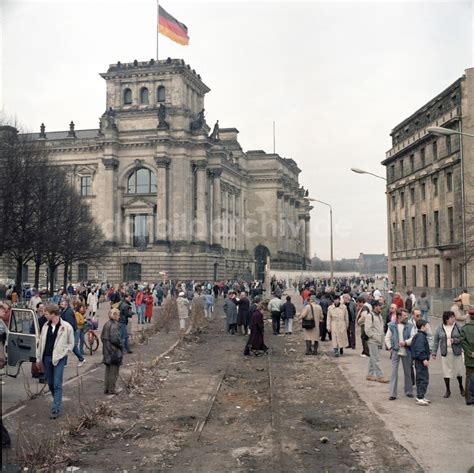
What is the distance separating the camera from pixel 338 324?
60.1 ft

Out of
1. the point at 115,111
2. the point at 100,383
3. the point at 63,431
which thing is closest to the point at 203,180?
the point at 115,111

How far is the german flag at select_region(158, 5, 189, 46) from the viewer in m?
63.3

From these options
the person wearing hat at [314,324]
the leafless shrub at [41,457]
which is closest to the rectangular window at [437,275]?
the person wearing hat at [314,324]

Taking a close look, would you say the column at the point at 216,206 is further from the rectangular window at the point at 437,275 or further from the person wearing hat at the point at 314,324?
the person wearing hat at the point at 314,324

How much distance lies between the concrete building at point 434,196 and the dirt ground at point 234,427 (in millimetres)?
18760

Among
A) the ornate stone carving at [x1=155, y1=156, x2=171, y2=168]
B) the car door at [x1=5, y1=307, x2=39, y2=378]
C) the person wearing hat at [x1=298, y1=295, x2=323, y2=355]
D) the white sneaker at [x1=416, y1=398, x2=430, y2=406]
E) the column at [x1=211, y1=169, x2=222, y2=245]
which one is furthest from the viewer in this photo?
the column at [x1=211, y1=169, x2=222, y2=245]

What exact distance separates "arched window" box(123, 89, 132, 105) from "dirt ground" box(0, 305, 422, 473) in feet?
200

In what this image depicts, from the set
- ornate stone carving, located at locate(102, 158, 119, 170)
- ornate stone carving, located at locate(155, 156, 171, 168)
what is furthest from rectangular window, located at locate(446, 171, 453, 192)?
ornate stone carving, located at locate(102, 158, 119, 170)

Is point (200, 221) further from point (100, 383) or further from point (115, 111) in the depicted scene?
point (100, 383)

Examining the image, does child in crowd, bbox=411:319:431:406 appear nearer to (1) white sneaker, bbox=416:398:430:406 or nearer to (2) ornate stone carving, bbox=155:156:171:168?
(1) white sneaker, bbox=416:398:430:406

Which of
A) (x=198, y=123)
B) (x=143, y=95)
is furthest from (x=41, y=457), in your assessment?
(x=143, y=95)

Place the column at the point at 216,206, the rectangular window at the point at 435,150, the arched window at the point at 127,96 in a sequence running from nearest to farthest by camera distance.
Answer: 1. the rectangular window at the point at 435,150
2. the arched window at the point at 127,96
3. the column at the point at 216,206

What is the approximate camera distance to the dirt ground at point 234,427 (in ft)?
26.8

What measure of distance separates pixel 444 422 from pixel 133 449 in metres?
5.26
